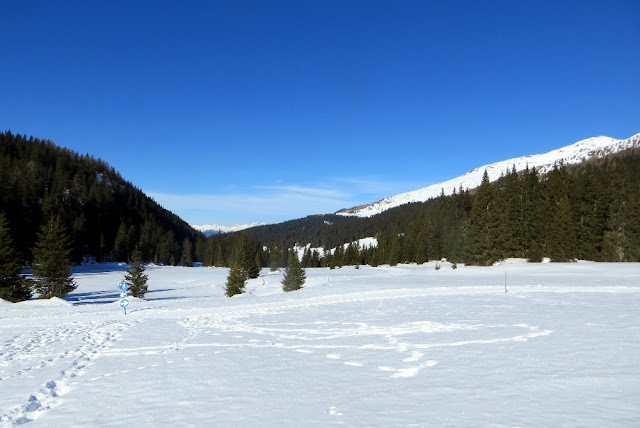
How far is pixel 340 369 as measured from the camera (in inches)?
321

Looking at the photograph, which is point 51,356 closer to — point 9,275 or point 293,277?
point 293,277

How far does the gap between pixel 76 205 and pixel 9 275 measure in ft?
296

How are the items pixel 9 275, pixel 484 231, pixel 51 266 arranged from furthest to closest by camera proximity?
pixel 484 231 < pixel 51 266 < pixel 9 275

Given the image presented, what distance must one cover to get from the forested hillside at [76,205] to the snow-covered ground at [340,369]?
7308 cm

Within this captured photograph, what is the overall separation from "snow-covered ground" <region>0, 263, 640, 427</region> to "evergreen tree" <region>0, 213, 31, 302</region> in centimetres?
1784

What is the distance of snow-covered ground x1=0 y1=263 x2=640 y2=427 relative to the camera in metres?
5.57

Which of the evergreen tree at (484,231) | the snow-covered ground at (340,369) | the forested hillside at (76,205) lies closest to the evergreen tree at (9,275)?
the snow-covered ground at (340,369)

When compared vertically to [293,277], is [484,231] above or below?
above

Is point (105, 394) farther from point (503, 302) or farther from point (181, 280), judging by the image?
point (181, 280)

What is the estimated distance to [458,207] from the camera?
7344 cm

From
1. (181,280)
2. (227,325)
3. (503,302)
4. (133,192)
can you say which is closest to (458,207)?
(181,280)

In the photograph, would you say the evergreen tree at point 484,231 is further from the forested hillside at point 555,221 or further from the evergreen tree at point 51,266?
the evergreen tree at point 51,266

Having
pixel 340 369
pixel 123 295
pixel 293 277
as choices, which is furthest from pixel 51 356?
pixel 293 277

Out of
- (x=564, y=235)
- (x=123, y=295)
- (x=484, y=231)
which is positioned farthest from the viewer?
(x=484, y=231)
